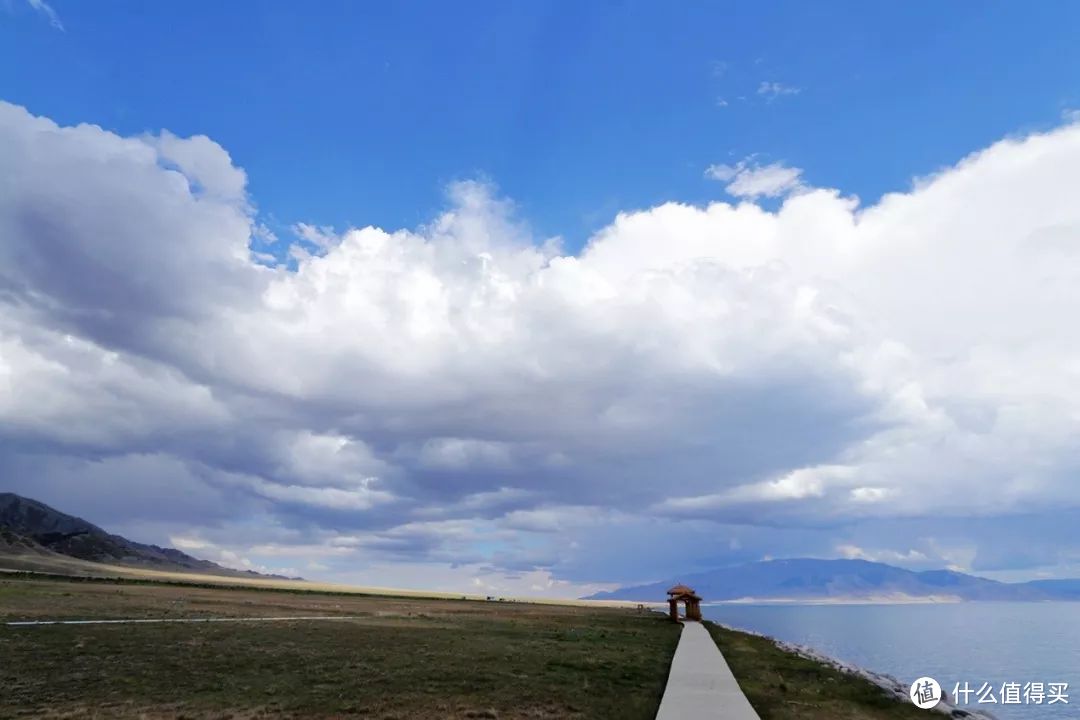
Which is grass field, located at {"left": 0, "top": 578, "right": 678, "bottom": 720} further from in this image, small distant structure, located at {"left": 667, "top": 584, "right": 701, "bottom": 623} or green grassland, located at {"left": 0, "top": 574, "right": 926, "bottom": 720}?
small distant structure, located at {"left": 667, "top": 584, "right": 701, "bottom": 623}

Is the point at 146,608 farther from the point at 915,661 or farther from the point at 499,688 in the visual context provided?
the point at 915,661

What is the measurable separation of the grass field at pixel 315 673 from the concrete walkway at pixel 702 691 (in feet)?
2.15

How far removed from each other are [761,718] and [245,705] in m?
12.8

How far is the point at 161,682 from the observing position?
68.0ft

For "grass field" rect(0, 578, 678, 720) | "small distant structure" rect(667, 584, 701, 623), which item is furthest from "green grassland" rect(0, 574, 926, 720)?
"small distant structure" rect(667, 584, 701, 623)

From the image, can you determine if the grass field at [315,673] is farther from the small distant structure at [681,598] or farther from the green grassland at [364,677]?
the small distant structure at [681,598]

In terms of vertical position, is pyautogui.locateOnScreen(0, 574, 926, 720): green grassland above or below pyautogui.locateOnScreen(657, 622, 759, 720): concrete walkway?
below

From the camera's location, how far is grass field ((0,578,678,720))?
57.7ft

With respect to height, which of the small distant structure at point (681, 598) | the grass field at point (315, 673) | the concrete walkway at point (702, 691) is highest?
the small distant structure at point (681, 598)

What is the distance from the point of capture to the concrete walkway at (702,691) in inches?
670

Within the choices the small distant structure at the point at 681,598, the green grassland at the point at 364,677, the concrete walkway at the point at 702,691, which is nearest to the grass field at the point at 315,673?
the green grassland at the point at 364,677

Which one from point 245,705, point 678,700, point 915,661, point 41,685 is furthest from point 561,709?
point 915,661

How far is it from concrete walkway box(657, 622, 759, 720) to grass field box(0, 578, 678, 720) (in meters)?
0.66

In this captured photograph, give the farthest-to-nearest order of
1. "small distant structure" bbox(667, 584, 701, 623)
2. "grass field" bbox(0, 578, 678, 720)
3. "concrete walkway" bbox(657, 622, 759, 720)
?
"small distant structure" bbox(667, 584, 701, 623) < "grass field" bbox(0, 578, 678, 720) < "concrete walkway" bbox(657, 622, 759, 720)
